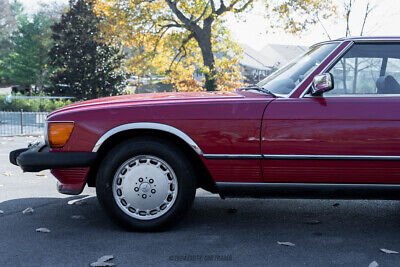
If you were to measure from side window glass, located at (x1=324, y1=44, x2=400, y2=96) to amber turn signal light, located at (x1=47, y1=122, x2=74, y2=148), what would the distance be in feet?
7.16

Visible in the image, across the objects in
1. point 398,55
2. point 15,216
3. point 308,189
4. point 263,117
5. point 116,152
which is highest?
point 398,55

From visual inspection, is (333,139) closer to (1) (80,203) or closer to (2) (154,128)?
(2) (154,128)

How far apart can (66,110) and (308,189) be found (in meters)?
2.17

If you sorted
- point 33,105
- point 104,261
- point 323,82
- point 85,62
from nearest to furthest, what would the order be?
point 104,261
point 323,82
point 33,105
point 85,62

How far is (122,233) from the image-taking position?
13.2ft

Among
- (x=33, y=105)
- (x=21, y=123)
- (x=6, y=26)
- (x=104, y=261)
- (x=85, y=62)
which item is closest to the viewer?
(x=104, y=261)

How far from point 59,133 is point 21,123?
14.5 meters

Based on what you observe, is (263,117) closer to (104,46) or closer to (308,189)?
(308,189)

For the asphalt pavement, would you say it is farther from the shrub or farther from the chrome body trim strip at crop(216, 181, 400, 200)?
the shrub

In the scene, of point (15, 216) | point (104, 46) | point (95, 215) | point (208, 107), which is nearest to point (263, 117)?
point (208, 107)

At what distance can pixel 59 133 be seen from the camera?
13.1 ft

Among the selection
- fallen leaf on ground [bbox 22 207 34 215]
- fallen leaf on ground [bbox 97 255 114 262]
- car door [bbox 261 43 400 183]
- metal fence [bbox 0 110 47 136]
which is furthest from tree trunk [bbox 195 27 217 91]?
fallen leaf on ground [bbox 97 255 114 262]

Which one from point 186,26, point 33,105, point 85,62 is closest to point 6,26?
point 85,62

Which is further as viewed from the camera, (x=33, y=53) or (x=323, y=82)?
(x=33, y=53)
